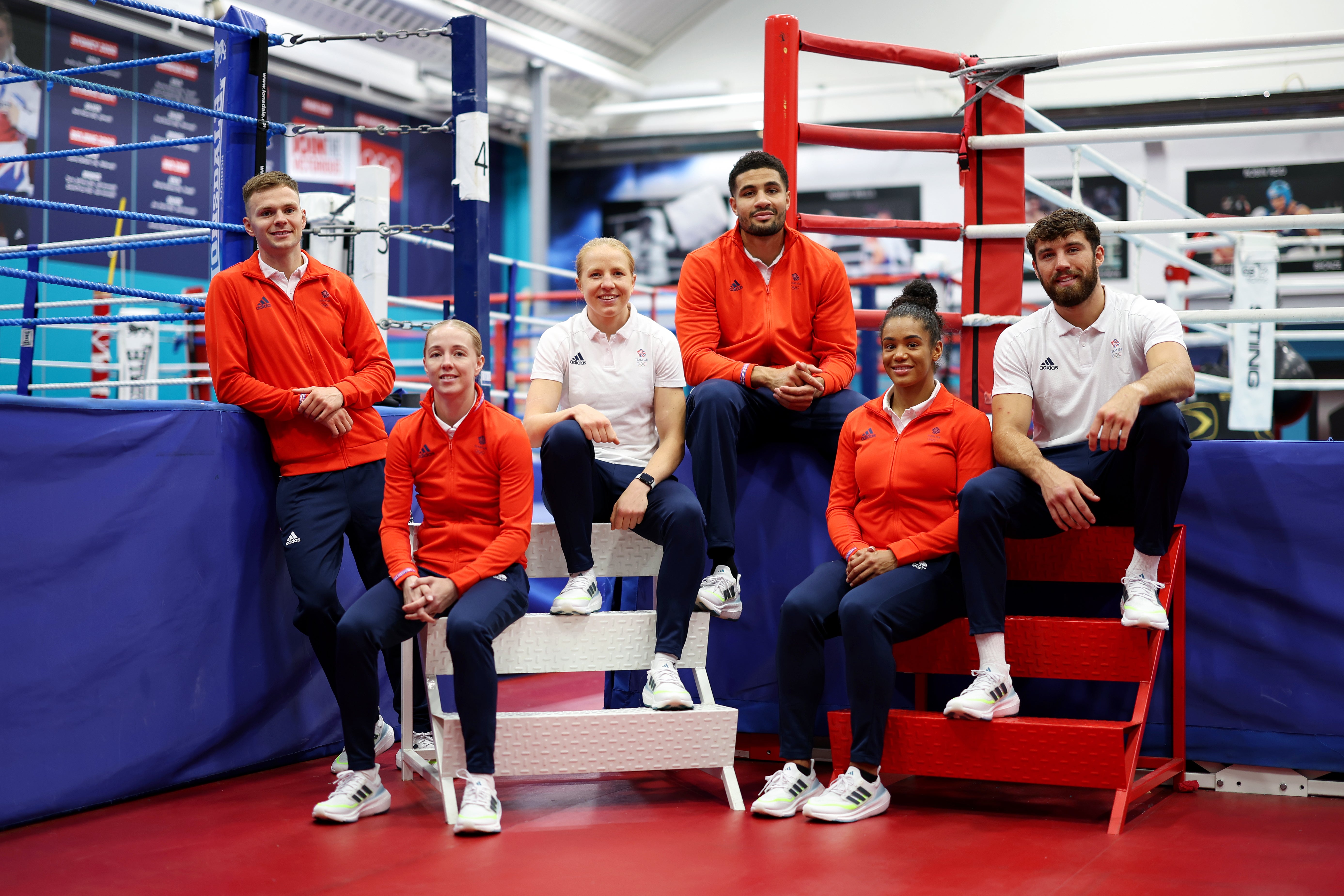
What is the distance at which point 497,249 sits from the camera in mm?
13297

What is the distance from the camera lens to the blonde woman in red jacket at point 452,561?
249 cm

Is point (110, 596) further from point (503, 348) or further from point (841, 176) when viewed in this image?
point (841, 176)

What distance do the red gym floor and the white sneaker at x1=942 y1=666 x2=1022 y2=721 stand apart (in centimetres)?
24

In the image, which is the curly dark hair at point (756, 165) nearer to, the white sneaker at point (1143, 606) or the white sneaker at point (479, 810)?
the white sneaker at point (1143, 606)

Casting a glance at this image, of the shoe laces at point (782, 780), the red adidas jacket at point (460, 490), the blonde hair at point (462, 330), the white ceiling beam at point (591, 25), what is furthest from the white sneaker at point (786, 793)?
the white ceiling beam at point (591, 25)

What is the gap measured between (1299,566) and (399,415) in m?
2.54

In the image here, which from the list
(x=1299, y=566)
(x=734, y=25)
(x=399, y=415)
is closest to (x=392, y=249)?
(x=734, y=25)

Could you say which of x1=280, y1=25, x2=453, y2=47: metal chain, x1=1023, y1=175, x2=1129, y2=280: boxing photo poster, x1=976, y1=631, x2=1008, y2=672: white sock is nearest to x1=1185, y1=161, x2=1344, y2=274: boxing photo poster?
x1=1023, y1=175, x2=1129, y2=280: boxing photo poster

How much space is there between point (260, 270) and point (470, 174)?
0.90m

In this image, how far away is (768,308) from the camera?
3.15 metres

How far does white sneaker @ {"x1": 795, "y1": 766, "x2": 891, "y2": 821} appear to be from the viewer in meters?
2.49

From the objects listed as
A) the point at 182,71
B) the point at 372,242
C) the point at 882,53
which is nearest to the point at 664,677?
the point at 882,53

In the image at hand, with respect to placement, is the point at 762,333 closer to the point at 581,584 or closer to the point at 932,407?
the point at 932,407

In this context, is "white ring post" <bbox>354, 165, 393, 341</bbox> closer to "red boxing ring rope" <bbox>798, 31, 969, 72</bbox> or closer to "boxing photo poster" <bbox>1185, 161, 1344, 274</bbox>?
"red boxing ring rope" <bbox>798, 31, 969, 72</bbox>
